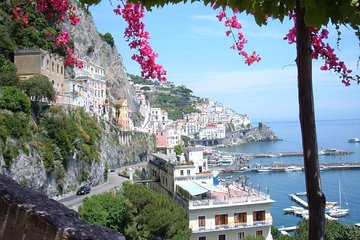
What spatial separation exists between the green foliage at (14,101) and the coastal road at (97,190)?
5.78 m

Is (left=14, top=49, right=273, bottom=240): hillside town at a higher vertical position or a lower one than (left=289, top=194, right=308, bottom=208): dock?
higher

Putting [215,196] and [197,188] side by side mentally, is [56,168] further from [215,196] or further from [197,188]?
[215,196]

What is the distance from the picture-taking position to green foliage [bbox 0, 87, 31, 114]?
23609 millimetres

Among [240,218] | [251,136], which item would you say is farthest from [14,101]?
[251,136]

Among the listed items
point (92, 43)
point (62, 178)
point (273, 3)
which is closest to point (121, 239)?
point (273, 3)

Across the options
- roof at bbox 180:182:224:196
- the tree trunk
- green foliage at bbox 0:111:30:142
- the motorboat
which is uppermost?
green foliage at bbox 0:111:30:142

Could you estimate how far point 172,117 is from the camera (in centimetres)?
14288

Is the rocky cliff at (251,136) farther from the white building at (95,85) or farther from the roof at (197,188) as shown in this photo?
the roof at (197,188)

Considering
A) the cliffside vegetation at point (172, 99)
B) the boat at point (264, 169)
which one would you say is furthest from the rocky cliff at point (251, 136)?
the boat at point (264, 169)

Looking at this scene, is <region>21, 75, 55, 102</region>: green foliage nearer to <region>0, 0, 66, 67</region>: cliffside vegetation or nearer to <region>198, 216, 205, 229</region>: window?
<region>0, 0, 66, 67</region>: cliffside vegetation

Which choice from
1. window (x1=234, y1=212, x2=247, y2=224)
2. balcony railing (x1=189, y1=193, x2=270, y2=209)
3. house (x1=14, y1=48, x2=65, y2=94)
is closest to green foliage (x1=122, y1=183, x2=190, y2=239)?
balcony railing (x1=189, y1=193, x2=270, y2=209)

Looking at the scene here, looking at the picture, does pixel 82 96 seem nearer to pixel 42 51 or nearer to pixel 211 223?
pixel 42 51

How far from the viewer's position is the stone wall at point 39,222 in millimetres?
1720

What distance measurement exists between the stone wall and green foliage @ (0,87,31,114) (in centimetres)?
2304
